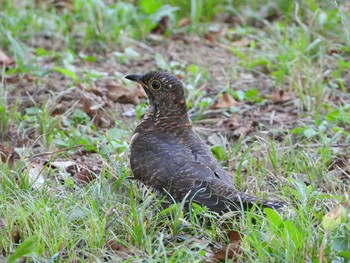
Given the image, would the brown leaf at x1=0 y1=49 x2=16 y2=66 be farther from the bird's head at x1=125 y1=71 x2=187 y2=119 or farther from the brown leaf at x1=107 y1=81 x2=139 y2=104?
the bird's head at x1=125 y1=71 x2=187 y2=119

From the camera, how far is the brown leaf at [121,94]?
7133mm

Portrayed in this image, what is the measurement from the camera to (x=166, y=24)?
8906 millimetres

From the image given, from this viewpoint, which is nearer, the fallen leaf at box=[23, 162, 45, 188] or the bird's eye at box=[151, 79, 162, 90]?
the fallen leaf at box=[23, 162, 45, 188]

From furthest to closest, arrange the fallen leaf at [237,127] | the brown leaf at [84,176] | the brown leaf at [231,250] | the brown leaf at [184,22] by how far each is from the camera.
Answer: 1. the brown leaf at [184,22]
2. the fallen leaf at [237,127]
3. the brown leaf at [84,176]
4. the brown leaf at [231,250]

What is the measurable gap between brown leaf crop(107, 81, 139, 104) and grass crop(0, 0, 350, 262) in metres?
0.11

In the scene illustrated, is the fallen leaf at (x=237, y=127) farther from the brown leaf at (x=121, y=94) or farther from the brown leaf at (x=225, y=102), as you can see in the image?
the brown leaf at (x=121, y=94)

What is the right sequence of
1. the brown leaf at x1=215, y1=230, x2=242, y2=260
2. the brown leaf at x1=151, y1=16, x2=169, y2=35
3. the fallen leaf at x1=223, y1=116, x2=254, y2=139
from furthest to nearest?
1. the brown leaf at x1=151, y1=16, x2=169, y2=35
2. the fallen leaf at x1=223, y1=116, x2=254, y2=139
3. the brown leaf at x1=215, y1=230, x2=242, y2=260

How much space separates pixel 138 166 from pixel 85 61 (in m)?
3.04

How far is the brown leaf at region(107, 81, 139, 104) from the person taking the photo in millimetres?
7133

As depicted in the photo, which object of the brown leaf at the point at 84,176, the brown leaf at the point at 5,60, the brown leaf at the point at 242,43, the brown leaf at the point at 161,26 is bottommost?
the brown leaf at the point at 242,43

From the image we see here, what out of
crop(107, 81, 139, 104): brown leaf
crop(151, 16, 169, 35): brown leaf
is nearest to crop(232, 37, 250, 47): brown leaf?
crop(151, 16, 169, 35): brown leaf

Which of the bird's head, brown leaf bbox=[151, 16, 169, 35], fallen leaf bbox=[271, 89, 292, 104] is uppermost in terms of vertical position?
the bird's head

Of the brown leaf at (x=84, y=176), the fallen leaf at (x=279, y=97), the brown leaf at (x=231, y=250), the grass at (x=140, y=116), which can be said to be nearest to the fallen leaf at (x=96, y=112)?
the grass at (x=140, y=116)

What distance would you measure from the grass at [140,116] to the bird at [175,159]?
103mm
